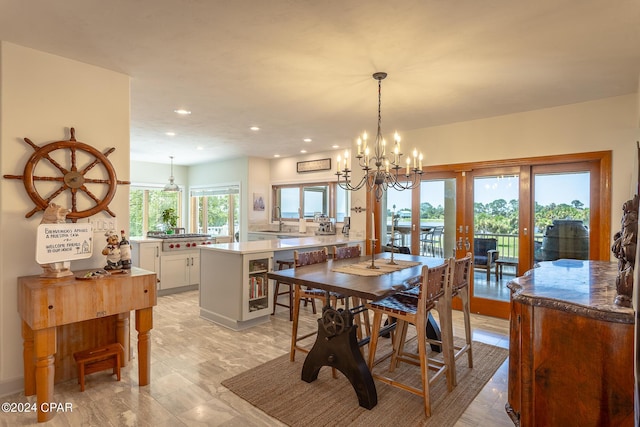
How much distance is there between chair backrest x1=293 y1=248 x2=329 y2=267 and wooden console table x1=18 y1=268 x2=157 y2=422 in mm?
1131

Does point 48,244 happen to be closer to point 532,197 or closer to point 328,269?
point 328,269

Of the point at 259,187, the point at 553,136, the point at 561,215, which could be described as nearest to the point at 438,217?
the point at 561,215

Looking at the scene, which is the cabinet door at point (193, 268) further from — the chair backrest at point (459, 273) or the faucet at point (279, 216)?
the chair backrest at point (459, 273)

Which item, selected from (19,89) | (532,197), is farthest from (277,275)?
(532,197)

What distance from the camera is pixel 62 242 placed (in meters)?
2.36

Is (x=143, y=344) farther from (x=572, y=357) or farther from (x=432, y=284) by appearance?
(x=572, y=357)

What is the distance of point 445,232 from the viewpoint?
483 centimetres

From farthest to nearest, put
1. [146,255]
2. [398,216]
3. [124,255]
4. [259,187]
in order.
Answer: [259,187] → [398,216] → [146,255] → [124,255]

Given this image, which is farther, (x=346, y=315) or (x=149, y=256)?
(x=149, y=256)

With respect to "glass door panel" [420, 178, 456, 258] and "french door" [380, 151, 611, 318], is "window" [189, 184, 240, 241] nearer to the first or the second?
"french door" [380, 151, 611, 318]

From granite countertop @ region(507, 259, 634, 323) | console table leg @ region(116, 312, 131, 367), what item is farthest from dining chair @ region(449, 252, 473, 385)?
console table leg @ region(116, 312, 131, 367)

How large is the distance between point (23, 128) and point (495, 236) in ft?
16.2

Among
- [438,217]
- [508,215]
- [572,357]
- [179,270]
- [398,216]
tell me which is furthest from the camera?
[179,270]

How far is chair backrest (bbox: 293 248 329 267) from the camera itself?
3.01m
